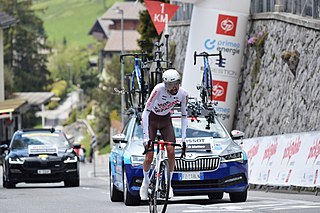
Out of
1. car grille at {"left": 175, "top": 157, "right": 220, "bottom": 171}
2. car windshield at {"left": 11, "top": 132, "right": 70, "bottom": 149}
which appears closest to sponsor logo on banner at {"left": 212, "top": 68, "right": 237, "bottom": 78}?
car windshield at {"left": 11, "top": 132, "right": 70, "bottom": 149}

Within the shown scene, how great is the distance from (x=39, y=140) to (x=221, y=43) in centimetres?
869

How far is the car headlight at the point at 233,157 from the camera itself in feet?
57.8

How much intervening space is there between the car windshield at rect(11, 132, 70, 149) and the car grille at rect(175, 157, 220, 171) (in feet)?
37.3

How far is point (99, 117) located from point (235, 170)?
94928mm

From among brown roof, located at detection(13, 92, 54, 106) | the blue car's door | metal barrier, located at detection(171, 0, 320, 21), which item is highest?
metal barrier, located at detection(171, 0, 320, 21)

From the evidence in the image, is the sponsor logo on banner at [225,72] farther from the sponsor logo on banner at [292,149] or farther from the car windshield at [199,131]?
the car windshield at [199,131]

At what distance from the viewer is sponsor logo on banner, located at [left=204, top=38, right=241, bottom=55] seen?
34.9 metres

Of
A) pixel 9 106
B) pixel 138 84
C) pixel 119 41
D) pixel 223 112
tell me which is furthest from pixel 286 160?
pixel 119 41

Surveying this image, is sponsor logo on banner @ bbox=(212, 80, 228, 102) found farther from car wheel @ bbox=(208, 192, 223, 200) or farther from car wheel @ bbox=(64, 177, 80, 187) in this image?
car wheel @ bbox=(208, 192, 223, 200)

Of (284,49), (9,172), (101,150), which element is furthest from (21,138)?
(101,150)

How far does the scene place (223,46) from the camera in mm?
35125

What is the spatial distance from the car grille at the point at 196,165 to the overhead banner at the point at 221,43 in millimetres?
17367

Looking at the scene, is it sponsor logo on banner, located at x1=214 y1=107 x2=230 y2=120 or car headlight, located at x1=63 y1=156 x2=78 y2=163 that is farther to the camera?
sponsor logo on banner, located at x1=214 y1=107 x2=230 y2=120

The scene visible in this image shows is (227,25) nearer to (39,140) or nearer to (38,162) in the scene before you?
(39,140)
